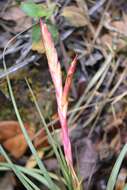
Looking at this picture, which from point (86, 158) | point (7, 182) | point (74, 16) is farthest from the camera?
point (74, 16)

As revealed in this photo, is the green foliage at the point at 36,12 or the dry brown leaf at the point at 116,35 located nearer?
the green foliage at the point at 36,12

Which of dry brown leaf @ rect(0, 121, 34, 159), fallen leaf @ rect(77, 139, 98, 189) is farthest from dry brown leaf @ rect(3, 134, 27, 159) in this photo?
fallen leaf @ rect(77, 139, 98, 189)

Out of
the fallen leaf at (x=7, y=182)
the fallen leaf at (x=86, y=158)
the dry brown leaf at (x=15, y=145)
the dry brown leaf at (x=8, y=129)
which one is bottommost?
the fallen leaf at (x=86, y=158)

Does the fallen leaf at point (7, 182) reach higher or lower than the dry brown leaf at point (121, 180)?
higher

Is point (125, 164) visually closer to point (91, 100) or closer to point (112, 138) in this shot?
point (112, 138)

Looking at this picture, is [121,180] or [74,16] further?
[74,16]

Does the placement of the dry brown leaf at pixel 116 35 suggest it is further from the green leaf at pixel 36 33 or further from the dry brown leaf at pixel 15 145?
the dry brown leaf at pixel 15 145

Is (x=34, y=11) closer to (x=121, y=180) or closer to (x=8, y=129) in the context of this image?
(x=8, y=129)

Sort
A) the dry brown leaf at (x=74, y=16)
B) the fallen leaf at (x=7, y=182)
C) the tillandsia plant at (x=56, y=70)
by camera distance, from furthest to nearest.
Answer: the dry brown leaf at (x=74, y=16)
the fallen leaf at (x=7, y=182)
the tillandsia plant at (x=56, y=70)

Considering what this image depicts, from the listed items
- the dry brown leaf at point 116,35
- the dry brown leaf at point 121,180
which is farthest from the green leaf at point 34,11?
the dry brown leaf at point 121,180

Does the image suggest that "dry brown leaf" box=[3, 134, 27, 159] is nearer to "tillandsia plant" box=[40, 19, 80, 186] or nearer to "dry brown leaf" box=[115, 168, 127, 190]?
"dry brown leaf" box=[115, 168, 127, 190]

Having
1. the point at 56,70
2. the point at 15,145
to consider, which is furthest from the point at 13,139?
the point at 56,70
